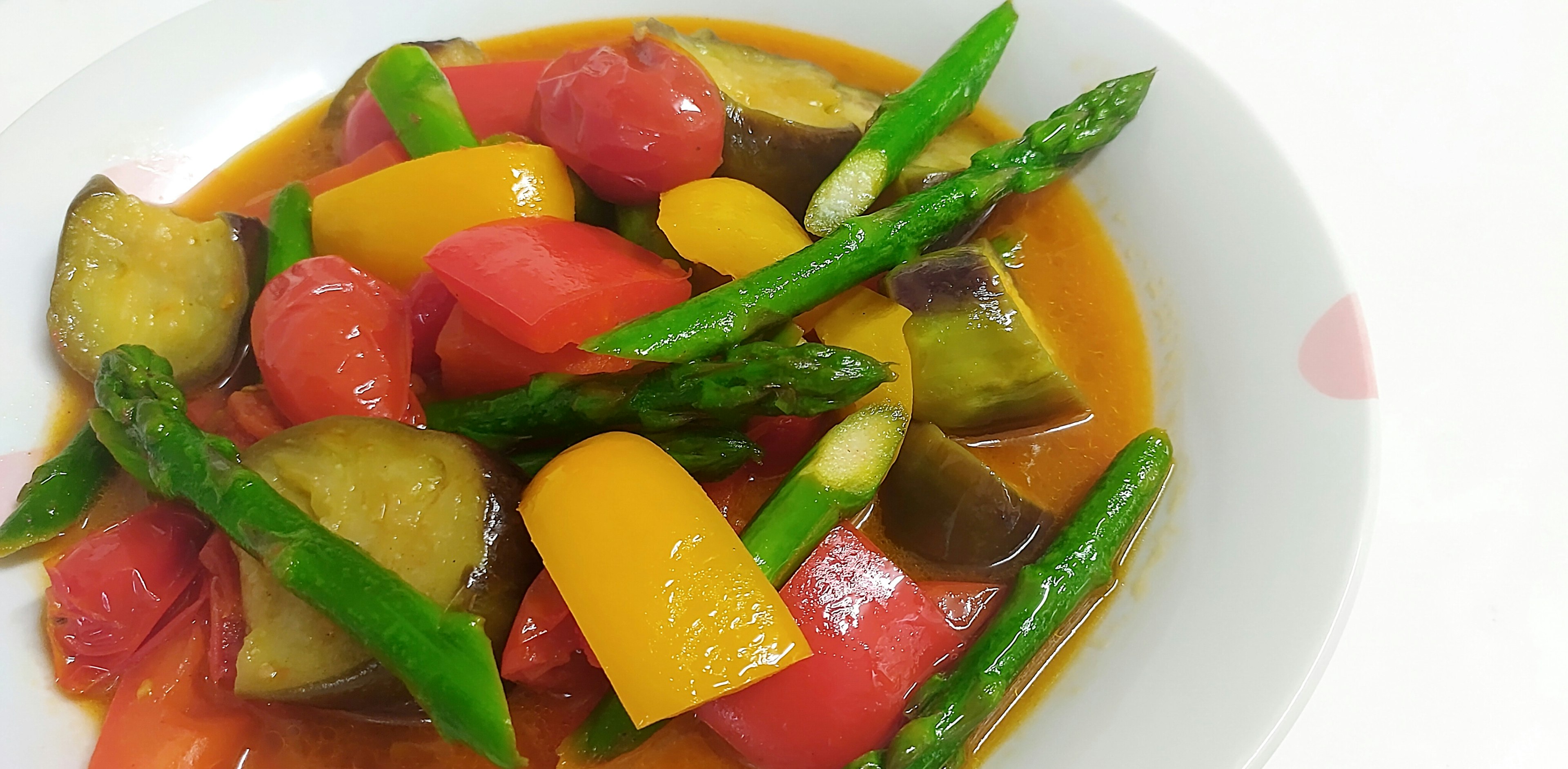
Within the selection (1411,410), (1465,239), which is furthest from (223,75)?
(1465,239)

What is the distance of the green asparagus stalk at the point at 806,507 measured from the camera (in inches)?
71.4

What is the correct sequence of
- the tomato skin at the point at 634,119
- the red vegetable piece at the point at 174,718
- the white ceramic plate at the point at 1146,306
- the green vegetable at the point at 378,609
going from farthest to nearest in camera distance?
the tomato skin at the point at 634,119 < the red vegetable piece at the point at 174,718 < the white ceramic plate at the point at 1146,306 < the green vegetable at the point at 378,609

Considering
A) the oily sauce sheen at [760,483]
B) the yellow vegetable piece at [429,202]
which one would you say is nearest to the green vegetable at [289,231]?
the yellow vegetable piece at [429,202]

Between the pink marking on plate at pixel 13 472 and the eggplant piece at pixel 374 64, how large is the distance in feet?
4.10

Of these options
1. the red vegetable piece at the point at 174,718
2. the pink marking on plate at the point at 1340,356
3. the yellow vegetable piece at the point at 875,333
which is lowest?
the red vegetable piece at the point at 174,718

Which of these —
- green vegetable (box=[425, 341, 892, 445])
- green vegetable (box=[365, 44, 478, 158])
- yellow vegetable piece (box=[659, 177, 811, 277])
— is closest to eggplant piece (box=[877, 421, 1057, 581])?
green vegetable (box=[425, 341, 892, 445])

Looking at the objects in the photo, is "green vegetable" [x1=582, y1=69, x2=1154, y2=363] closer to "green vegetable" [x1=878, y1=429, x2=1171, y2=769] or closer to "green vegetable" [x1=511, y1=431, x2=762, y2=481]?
"green vegetable" [x1=511, y1=431, x2=762, y2=481]

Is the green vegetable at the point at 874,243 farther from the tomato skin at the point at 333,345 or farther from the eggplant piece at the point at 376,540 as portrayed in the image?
the tomato skin at the point at 333,345

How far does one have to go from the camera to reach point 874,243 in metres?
2.19

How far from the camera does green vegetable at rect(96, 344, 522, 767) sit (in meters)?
1.59

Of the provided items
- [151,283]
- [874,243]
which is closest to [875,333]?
[874,243]

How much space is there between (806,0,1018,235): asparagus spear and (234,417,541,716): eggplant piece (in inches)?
41.3

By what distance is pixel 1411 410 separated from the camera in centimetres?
235

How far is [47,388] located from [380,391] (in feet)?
3.42
